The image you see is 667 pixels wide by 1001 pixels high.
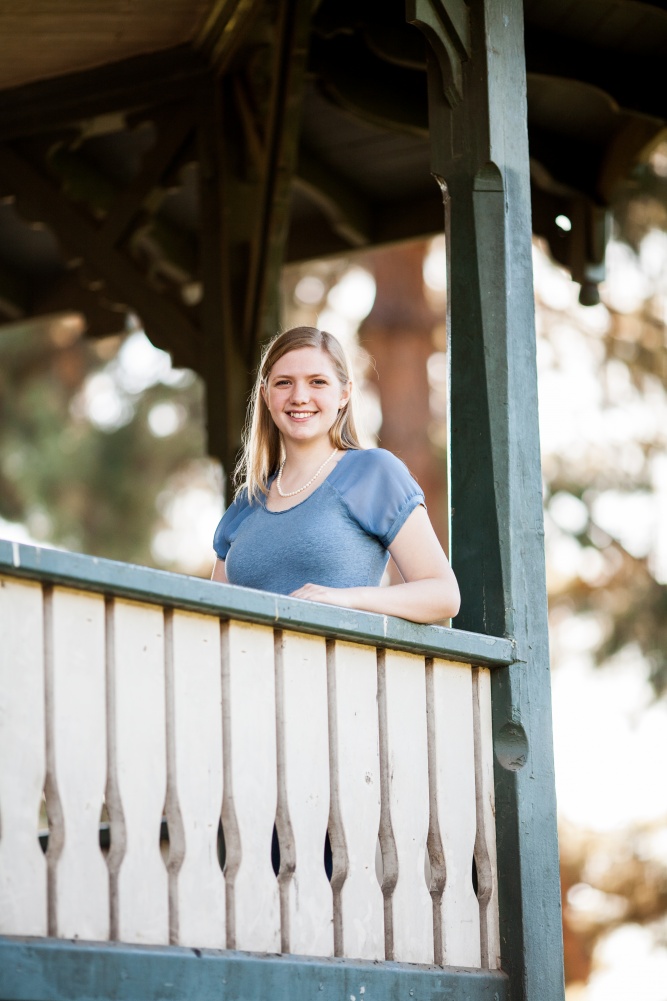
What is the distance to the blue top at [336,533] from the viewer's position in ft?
13.3

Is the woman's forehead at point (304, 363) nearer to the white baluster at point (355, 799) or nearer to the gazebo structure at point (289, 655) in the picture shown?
the gazebo structure at point (289, 655)

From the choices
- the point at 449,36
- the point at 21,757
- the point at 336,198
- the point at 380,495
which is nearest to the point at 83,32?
the point at 449,36

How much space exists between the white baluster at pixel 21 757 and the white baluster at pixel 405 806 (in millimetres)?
1009

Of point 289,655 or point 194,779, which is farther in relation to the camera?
point 289,655

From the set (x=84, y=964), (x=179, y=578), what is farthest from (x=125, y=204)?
(x=84, y=964)

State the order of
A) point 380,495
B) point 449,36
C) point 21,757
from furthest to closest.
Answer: point 449,36
point 380,495
point 21,757

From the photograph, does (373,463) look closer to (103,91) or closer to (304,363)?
(304,363)

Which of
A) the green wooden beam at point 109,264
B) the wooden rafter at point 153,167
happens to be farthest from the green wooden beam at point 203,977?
the wooden rafter at point 153,167

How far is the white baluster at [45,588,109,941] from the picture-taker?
3.26 metres

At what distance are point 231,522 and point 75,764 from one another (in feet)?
4.02

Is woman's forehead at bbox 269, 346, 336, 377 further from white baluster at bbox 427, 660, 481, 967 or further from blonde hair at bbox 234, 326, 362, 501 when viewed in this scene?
white baluster at bbox 427, 660, 481, 967

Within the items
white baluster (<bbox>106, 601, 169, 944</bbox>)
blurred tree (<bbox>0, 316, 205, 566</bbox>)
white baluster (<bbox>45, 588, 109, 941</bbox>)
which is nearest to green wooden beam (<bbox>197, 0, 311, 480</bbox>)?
white baluster (<bbox>106, 601, 169, 944</bbox>)

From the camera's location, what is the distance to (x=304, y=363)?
4.32m

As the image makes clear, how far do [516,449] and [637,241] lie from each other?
12.3m
